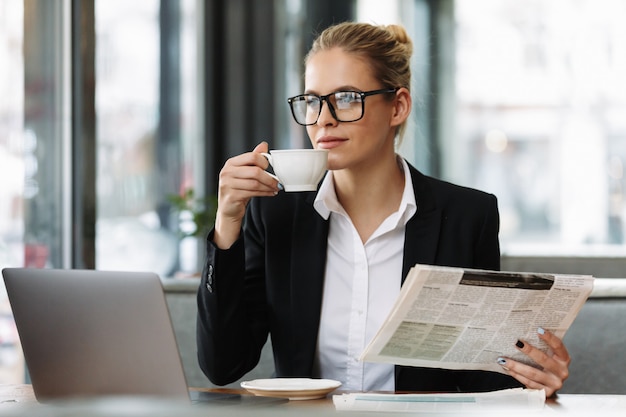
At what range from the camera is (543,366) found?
149 centimetres

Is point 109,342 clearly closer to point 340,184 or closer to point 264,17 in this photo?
point 340,184

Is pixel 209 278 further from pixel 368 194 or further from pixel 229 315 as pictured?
pixel 368 194

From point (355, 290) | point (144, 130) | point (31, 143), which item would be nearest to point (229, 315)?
point (355, 290)

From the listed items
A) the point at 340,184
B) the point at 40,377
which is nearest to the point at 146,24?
the point at 340,184

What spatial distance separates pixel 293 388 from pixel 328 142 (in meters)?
0.57

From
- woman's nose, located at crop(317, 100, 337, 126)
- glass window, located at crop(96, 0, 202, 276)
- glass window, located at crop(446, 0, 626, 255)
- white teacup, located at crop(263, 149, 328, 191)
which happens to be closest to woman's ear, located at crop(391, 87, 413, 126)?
woman's nose, located at crop(317, 100, 337, 126)

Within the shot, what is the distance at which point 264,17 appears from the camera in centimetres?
570

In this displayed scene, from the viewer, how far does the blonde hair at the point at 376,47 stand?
193 cm

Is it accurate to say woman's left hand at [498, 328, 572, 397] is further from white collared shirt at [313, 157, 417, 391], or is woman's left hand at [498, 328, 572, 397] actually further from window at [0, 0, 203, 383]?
window at [0, 0, 203, 383]

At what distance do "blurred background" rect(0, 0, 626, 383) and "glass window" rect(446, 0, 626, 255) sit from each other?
12 millimetres

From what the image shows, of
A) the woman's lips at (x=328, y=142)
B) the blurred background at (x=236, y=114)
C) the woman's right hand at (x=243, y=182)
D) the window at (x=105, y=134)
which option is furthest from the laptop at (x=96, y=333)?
the window at (x=105, y=134)

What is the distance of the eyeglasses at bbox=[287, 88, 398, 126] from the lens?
182 cm

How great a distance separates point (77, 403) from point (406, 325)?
102 centimetres

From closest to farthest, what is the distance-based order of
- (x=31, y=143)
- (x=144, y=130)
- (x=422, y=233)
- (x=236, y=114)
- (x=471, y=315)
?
(x=471, y=315) < (x=422, y=233) < (x=31, y=143) < (x=144, y=130) < (x=236, y=114)
